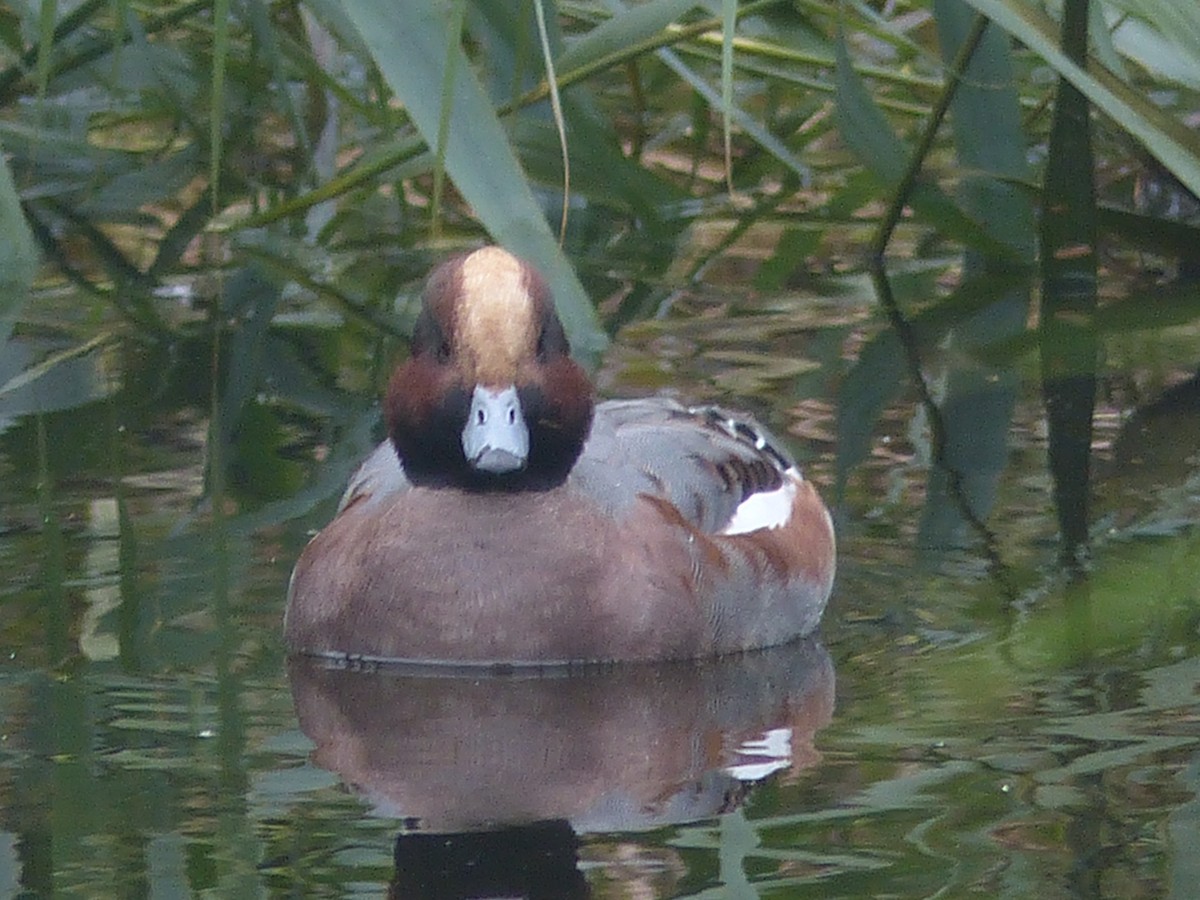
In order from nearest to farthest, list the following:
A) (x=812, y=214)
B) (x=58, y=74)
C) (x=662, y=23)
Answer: (x=662, y=23) < (x=58, y=74) < (x=812, y=214)

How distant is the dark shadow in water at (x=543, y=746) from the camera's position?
3.96 metres

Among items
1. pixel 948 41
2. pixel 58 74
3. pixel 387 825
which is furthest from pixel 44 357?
pixel 387 825

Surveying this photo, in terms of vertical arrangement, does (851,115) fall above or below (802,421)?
above

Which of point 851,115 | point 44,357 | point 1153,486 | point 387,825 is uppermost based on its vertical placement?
point 851,115

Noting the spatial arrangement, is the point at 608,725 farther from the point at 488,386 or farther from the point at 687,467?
the point at 687,467

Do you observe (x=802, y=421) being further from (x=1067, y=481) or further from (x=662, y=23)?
(x=662, y=23)

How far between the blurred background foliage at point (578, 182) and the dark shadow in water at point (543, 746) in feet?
3.19

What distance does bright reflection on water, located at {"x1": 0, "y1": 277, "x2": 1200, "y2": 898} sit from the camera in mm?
3826

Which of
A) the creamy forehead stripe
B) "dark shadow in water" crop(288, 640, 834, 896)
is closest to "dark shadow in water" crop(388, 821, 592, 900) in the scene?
"dark shadow in water" crop(288, 640, 834, 896)

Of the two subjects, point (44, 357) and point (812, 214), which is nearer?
point (44, 357)

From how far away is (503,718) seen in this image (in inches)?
186

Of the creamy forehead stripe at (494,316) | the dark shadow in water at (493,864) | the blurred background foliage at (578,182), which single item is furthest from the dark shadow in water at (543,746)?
the blurred background foliage at (578,182)

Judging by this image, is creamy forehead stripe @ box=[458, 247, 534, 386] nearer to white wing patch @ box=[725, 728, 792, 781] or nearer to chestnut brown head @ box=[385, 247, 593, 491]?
chestnut brown head @ box=[385, 247, 593, 491]

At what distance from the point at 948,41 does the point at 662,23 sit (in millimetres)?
1532
